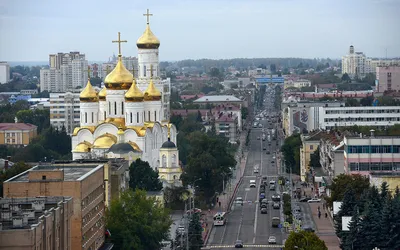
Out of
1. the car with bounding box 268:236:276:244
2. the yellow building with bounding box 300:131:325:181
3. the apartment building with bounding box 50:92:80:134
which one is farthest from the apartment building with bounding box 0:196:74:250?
the apartment building with bounding box 50:92:80:134

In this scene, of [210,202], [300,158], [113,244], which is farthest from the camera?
[300,158]

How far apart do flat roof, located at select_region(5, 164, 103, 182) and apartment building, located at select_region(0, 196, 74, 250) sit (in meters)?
3.01

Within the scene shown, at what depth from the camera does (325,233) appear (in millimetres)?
48906

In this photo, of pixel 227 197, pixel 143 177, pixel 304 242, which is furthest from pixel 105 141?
pixel 304 242

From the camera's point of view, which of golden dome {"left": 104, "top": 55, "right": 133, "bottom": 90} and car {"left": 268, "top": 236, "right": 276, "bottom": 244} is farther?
golden dome {"left": 104, "top": 55, "right": 133, "bottom": 90}

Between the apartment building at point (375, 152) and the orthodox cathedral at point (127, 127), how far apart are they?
10629 mm

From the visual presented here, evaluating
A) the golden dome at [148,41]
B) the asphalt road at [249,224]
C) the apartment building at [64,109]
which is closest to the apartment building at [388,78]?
the apartment building at [64,109]

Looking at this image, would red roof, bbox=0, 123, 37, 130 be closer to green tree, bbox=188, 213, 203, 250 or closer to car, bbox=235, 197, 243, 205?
car, bbox=235, 197, 243, 205

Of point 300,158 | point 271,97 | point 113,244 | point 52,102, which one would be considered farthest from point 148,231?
point 271,97

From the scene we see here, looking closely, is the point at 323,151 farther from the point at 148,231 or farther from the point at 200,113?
the point at 200,113

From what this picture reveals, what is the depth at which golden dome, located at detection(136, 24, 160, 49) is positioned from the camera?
72.4m

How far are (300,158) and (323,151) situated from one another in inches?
312

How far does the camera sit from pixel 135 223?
4391 cm

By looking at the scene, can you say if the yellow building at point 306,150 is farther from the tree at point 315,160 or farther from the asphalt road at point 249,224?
the asphalt road at point 249,224
